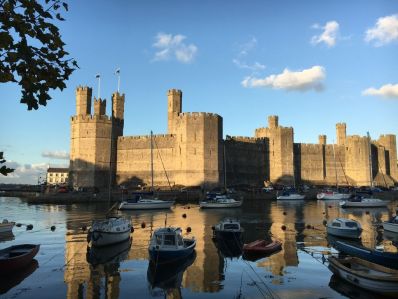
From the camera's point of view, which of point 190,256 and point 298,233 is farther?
point 298,233

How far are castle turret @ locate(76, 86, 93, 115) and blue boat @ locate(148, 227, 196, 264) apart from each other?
157 feet

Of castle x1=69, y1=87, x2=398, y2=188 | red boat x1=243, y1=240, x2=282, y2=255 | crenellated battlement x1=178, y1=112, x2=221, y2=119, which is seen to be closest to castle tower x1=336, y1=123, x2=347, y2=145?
castle x1=69, y1=87, x2=398, y2=188

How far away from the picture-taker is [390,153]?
78562 millimetres

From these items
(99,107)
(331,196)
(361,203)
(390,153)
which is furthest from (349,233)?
(390,153)

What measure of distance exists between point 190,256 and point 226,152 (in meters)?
46.0

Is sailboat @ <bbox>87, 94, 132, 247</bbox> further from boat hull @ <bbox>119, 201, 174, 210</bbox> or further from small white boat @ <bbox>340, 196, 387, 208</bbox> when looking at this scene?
small white boat @ <bbox>340, 196, 387, 208</bbox>

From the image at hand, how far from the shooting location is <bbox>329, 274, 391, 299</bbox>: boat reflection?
11.0 meters

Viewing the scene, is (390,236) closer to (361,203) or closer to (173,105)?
(361,203)

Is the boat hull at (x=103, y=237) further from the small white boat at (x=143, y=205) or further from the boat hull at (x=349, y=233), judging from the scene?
the small white boat at (x=143, y=205)

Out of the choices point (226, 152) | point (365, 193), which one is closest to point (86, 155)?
point (226, 152)

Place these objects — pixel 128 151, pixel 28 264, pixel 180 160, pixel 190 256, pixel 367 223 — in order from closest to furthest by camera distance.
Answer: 1. pixel 28 264
2. pixel 190 256
3. pixel 367 223
4. pixel 180 160
5. pixel 128 151

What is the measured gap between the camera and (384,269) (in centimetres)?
1182

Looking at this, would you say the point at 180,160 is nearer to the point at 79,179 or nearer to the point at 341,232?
the point at 79,179

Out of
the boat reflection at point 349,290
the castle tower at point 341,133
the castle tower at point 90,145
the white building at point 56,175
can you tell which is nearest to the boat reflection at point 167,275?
the boat reflection at point 349,290
